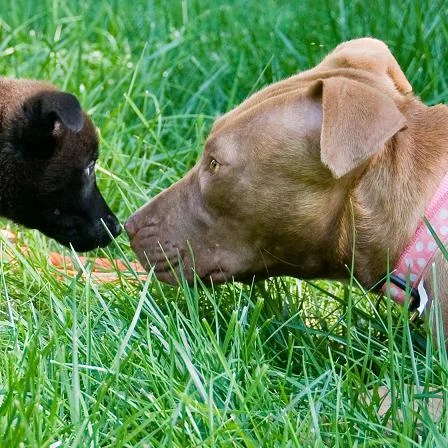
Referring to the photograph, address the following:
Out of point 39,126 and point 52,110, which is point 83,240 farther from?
point 52,110

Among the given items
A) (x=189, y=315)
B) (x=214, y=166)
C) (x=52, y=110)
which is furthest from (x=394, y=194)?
(x=52, y=110)

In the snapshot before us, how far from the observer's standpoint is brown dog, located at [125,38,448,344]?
3324mm

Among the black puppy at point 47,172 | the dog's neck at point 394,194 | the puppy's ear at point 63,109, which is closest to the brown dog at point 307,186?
the dog's neck at point 394,194

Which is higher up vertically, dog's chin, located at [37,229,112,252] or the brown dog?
the brown dog

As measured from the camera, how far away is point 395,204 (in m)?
3.45

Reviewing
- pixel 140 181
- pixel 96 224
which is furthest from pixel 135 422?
pixel 140 181

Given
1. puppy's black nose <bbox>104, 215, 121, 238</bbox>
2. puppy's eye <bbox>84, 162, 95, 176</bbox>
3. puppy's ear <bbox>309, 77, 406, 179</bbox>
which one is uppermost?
puppy's ear <bbox>309, 77, 406, 179</bbox>

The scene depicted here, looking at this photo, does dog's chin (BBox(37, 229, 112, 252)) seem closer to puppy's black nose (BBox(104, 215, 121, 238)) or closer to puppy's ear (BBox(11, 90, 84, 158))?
puppy's black nose (BBox(104, 215, 121, 238))

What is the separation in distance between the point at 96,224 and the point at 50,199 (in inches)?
10.1

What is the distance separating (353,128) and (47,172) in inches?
85.6

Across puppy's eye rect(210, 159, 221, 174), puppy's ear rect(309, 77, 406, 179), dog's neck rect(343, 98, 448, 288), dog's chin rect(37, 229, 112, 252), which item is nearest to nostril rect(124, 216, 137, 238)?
puppy's eye rect(210, 159, 221, 174)

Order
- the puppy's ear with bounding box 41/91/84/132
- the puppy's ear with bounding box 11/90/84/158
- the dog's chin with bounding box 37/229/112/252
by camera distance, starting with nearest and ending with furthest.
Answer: the puppy's ear with bounding box 41/91/84/132 < the puppy's ear with bounding box 11/90/84/158 < the dog's chin with bounding box 37/229/112/252

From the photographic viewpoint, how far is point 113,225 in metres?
5.01

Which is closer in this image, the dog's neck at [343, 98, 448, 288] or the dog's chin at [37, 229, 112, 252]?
the dog's neck at [343, 98, 448, 288]
